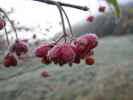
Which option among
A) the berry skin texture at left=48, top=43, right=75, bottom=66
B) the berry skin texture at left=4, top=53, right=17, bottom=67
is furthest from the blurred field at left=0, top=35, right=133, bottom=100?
the berry skin texture at left=48, top=43, right=75, bottom=66

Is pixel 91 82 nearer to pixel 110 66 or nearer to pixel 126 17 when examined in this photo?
pixel 110 66

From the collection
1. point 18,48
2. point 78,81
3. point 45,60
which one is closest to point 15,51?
point 18,48

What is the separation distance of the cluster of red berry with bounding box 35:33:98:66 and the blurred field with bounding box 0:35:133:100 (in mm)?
3126

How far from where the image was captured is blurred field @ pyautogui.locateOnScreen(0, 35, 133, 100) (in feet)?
13.3

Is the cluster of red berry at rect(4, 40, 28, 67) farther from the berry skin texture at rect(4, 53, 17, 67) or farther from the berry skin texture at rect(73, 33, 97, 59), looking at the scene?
the berry skin texture at rect(73, 33, 97, 59)

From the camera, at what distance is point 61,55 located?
0.79m

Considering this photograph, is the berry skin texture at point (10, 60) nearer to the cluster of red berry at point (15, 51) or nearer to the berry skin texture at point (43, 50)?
the cluster of red berry at point (15, 51)

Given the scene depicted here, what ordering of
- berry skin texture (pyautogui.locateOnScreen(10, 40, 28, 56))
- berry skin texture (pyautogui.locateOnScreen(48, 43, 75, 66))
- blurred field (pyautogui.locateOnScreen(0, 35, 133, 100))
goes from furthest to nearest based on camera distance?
blurred field (pyautogui.locateOnScreen(0, 35, 133, 100))
berry skin texture (pyautogui.locateOnScreen(10, 40, 28, 56))
berry skin texture (pyautogui.locateOnScreen(48, 43, 75, 66))

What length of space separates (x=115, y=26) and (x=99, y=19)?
16.5 inches

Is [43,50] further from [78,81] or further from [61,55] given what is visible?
[78,81]

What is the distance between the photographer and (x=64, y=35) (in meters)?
0.82

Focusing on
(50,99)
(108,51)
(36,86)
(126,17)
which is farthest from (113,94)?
(126,17)

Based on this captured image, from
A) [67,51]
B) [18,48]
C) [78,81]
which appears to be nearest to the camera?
[67,51]

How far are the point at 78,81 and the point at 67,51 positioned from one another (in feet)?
12.1
